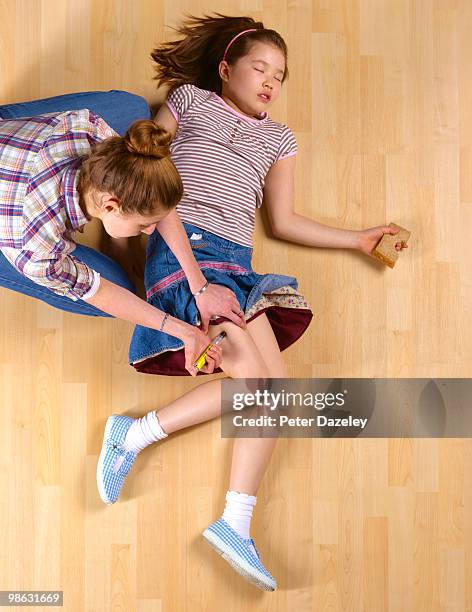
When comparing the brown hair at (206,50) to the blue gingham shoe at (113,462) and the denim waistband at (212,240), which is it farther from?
the blue gingham shoe at (113,462)

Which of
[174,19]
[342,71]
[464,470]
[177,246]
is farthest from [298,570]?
[174,19]

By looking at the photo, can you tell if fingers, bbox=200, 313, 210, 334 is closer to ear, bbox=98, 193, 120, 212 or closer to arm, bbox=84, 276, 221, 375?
arm, bbox=84, 276, 221, 375

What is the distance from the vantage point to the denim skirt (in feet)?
4.37

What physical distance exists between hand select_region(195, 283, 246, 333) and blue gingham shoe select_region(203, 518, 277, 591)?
444 millimetres

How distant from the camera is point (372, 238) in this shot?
1505 millimetres

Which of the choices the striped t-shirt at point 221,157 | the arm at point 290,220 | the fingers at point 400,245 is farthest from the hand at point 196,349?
the fingers at point 400,245

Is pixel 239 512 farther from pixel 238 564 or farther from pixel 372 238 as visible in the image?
pixel 372 238

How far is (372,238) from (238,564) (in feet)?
2.61

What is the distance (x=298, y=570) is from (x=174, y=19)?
135 cm

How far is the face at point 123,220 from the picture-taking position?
42.6 inches

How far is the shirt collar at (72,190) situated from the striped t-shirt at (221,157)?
31 cm

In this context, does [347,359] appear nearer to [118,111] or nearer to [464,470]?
[464,470]

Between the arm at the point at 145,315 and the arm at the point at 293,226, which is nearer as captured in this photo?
the arm at the point at 145,315

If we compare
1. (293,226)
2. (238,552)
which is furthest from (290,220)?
(238,552)
